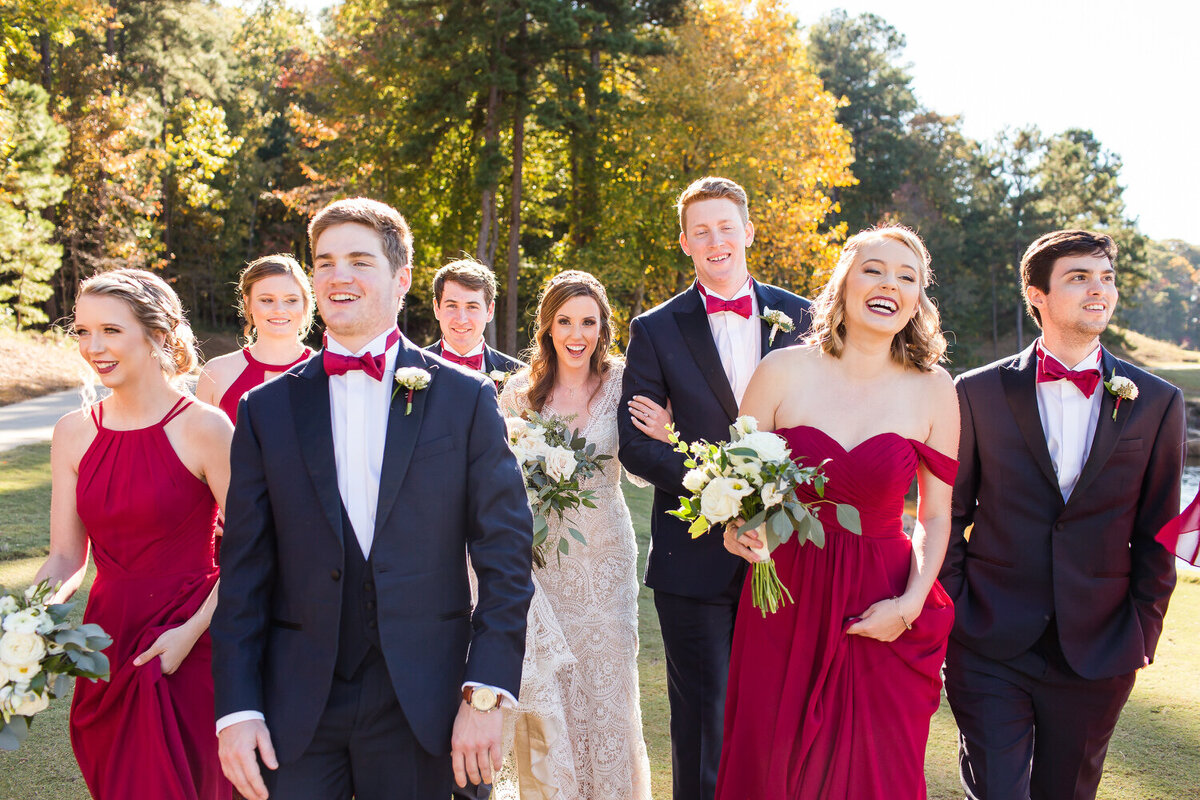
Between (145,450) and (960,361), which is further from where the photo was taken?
(960,361)

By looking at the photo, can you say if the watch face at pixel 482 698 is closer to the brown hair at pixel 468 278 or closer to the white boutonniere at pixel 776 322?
the white boutonniere at pixel 776 322

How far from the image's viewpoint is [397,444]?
2885 millimetres

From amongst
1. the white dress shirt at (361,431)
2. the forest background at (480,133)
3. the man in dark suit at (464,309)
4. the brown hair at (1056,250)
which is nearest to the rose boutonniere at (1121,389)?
the brown hair at (1056,250)

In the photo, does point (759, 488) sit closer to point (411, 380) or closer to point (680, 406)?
point (411, 380)

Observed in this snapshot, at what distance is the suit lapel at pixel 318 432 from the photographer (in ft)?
9.28

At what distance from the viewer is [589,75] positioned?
2456cm

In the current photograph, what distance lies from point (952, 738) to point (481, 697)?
4.52 meters

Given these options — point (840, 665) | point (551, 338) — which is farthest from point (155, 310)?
point (840, 665)

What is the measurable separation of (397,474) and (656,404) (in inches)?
84.2

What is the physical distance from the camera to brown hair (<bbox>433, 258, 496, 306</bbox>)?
6465 millimetres

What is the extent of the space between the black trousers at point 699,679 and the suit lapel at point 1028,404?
1.44 meters

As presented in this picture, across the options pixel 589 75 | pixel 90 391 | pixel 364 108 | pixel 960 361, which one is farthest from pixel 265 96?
pixel 90 391

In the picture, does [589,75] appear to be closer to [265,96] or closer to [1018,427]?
[1018,427]

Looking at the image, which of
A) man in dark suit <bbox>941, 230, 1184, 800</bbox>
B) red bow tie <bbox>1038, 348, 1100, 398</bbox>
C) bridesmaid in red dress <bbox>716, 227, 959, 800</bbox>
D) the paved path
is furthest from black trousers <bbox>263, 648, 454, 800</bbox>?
the paved path
